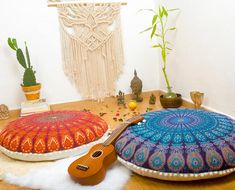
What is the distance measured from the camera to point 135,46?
10.1 ft

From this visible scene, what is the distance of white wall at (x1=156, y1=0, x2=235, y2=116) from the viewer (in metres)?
2.04

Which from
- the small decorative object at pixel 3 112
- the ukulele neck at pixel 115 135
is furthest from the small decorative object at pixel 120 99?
the ukulele neck at pixel 115 135

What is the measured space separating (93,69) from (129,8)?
2.48 ft

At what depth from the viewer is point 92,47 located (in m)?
2.89

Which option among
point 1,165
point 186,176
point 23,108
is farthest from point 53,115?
point 186,176

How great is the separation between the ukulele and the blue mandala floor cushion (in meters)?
0.05

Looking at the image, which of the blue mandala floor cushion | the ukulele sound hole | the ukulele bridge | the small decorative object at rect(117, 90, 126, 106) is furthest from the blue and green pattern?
the small decorative object at rect(117, 90, 126, 106)

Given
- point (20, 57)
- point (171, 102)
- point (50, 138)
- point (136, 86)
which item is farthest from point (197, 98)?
point (20, 57)

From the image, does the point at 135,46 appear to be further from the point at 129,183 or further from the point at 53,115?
the point at 129,183

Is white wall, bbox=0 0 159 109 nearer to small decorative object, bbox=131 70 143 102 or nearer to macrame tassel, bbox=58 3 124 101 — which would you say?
macrame tassel, bbox=58 3 124 101

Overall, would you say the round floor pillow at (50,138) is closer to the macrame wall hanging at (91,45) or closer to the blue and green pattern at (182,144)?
the blue and green pattern at (182,144)

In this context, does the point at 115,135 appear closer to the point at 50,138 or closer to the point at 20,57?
the point at 50,138

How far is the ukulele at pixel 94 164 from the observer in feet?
4.19

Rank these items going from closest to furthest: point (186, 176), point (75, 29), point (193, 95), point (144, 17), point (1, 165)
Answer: point (186, 176) → point (1, 165) → point (193, 95) → point (75, 29) → point (144, 17)
